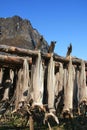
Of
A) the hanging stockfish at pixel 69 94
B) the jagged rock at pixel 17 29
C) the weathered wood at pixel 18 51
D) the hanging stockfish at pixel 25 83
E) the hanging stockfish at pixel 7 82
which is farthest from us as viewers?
the jagged rock at pixel 17 29

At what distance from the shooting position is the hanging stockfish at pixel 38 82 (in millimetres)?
9766

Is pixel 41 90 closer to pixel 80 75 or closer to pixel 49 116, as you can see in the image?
pixel 49 116

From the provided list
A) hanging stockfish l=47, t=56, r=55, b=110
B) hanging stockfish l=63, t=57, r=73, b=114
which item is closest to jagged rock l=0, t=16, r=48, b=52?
hanging stockfish l=63, t=57, r=73, b=114

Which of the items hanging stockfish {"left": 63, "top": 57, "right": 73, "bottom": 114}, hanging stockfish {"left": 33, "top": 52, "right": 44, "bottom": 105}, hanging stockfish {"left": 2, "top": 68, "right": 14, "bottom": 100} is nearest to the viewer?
hanging stockfish {"left": 33, "top": 52, "right": 44, "bottom": 105}

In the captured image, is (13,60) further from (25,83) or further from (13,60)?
(25,83)

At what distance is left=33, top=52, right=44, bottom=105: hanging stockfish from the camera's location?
9.77 m

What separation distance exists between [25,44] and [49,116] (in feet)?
112

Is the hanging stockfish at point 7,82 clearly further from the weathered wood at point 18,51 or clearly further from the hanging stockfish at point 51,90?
the weathered wood at point 18,51

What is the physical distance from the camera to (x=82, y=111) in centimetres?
1188

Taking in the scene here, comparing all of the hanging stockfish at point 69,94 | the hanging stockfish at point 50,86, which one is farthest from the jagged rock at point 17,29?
the hanging stockfish at point 50,86

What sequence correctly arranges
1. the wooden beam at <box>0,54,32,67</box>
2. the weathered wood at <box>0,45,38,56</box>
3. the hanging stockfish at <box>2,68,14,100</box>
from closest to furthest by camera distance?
1. the weathered wood at <box>0,45,38,56</box>
2. the wooden beam at <box>0,54,32,67</box>
3. the hanging stockfish at <box>2,68,14,100</box>

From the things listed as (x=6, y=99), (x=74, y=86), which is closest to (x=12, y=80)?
(x=6, y=99)

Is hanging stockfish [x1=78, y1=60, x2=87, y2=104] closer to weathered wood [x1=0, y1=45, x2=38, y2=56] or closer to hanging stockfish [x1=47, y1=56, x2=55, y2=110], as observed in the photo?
hanging stockfish [x1=47, y1=56, x2=55, y2=110]

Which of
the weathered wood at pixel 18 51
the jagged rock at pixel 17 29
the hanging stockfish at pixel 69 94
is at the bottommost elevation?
the hanging stockfish at pixel 69 94
